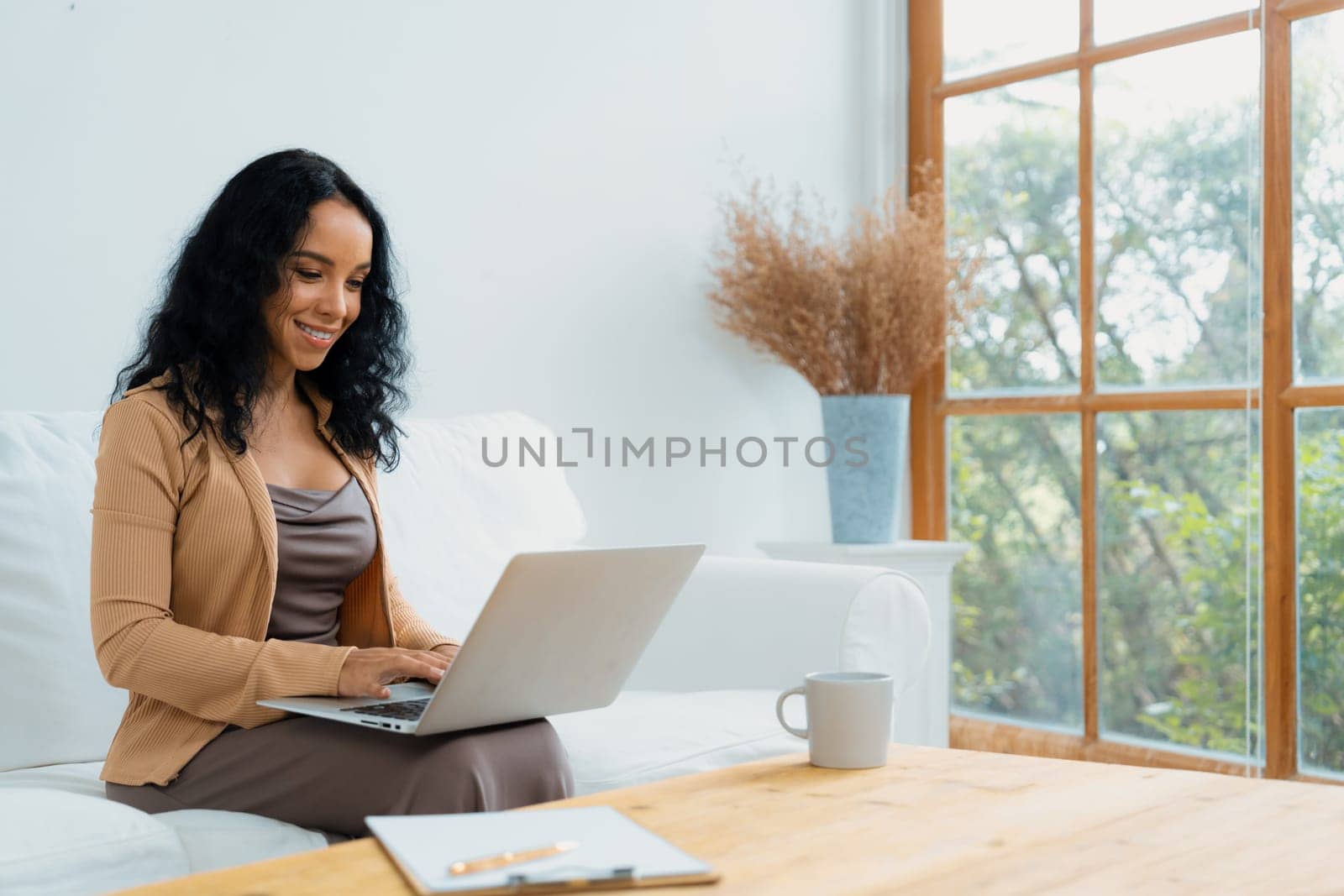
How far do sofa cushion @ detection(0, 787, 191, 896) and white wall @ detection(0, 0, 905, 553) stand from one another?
1006 mm

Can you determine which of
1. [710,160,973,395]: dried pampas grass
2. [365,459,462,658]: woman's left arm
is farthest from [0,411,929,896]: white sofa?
[710,160,973,395]: dried pampas grass

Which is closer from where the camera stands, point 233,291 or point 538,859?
point 538,859

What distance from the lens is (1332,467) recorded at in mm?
2662

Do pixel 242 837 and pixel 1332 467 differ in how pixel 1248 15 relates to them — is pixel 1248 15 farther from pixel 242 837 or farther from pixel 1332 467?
pixel 242 837

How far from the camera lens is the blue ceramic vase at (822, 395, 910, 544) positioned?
303 centimetres

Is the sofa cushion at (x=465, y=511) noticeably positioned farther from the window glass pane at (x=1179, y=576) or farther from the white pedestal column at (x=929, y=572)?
the window glass pane at (x=1179, y=576)

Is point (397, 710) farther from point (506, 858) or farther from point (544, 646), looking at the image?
point (506, 858)

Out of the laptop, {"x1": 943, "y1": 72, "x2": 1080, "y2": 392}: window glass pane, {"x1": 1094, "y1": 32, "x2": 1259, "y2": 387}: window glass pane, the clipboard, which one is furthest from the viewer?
{"x1": 943, "y1": 72, "x2": 1080, "y2": 392}: window glass pane

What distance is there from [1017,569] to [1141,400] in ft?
1.76

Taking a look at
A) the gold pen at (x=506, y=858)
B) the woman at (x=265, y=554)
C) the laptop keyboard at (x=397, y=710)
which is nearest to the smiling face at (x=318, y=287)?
the woman at (x=265, y=554)

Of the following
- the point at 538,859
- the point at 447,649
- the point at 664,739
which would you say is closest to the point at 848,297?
the point at 664,739

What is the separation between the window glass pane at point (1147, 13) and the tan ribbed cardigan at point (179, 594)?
7.67 ft

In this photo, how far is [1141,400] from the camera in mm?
2979

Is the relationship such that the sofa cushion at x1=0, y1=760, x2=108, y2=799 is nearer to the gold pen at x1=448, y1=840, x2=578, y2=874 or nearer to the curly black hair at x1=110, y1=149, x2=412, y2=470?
the curly black hair at x1=110, y1=149, x2=412, y2=470
